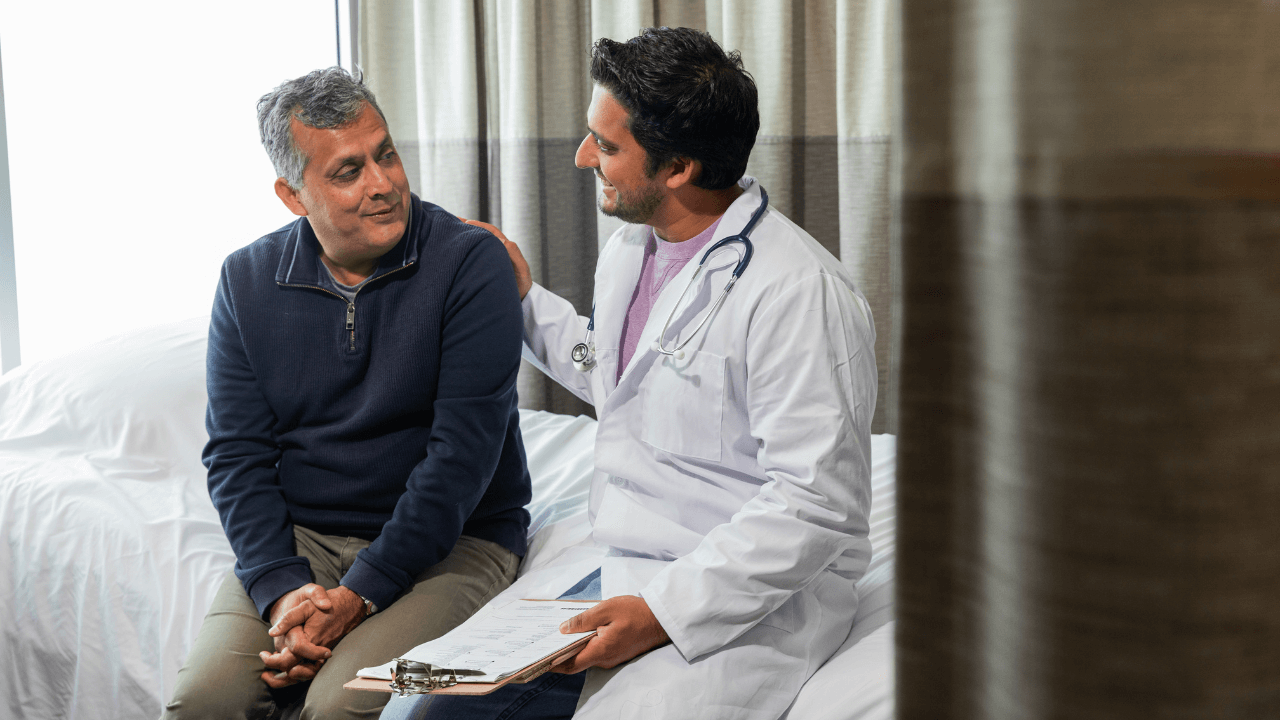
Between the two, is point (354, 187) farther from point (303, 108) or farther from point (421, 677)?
point (421, 677)

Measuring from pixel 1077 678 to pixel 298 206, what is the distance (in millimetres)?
1405

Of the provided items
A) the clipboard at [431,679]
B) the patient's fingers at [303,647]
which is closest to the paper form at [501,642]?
the clipboard at [431,679]

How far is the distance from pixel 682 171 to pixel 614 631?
673mm

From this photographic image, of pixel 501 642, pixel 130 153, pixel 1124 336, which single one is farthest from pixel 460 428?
pixel 130 153

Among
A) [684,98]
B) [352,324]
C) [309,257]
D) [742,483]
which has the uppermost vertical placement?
[684,98]

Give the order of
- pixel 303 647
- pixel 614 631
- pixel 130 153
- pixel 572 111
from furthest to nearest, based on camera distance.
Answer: pixel 572 111, pixel 130 153, pixel 303 647, pixel 614 631

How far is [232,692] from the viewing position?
115 centimetres

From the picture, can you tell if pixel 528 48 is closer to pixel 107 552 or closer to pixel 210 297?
pixel 210 297

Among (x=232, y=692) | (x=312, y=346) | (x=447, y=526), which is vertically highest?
(x=312, y=346)

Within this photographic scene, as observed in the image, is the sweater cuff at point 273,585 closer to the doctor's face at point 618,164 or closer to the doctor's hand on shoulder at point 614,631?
the doctor's hand on shoulder at point 614,631

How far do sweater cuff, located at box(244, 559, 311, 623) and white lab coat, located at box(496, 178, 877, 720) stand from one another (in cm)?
32

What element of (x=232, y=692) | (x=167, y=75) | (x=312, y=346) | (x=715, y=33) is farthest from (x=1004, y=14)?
(x=167, y=75)

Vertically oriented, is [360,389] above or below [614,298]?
below

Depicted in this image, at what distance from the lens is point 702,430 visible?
4.09ft
